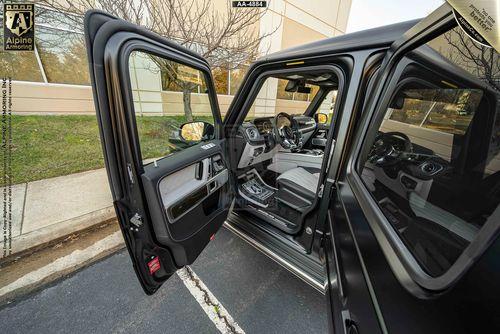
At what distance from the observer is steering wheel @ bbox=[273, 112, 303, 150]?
10.3 ft

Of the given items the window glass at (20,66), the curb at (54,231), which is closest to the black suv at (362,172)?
the curb at (54,231)

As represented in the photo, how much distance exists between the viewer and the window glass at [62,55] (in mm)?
5387

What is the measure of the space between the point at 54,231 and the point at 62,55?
5.89 meters

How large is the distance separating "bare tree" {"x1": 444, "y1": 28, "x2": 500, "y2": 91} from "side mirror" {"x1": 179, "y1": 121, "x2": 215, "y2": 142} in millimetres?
1585

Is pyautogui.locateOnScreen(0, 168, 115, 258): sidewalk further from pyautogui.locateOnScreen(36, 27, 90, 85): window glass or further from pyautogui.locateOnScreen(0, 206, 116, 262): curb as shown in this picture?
pyautogui.locateOnScreen(36, 27, 90, 85): window glass

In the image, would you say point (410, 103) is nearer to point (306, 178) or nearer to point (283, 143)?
point (306, 178)

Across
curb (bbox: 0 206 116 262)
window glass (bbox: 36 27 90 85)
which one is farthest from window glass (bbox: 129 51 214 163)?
window glass (bbox: 36 27 90 85)

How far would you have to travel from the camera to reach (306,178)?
2365 millimetres

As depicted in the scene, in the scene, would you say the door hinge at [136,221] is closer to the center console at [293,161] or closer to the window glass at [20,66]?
the center console at [293,161]

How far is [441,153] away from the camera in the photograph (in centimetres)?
83

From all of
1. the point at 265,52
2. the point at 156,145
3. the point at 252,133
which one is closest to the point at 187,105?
the point at 156,145

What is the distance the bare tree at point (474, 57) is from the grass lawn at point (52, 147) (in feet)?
5.58

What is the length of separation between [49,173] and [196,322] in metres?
3.92

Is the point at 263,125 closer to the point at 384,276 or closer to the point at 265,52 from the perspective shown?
the point at 384,276
